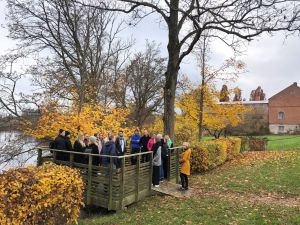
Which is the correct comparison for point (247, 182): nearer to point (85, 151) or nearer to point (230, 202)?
point (230, 202)

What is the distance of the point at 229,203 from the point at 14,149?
11.3 metres

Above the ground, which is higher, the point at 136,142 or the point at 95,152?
the point at 136,142

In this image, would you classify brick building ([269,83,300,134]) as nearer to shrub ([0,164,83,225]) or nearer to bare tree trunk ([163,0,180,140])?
bare tree trunk ([163,0,180,140])

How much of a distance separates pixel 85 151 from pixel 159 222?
144 inches

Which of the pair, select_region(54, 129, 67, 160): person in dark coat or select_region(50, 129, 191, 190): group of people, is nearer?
select_region(50, 129, 191, 190): group of people

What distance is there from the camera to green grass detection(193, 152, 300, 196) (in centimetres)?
1408

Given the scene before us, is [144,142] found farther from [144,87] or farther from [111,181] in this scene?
[144,87]

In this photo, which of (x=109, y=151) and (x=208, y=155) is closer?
(x=109, y=151)

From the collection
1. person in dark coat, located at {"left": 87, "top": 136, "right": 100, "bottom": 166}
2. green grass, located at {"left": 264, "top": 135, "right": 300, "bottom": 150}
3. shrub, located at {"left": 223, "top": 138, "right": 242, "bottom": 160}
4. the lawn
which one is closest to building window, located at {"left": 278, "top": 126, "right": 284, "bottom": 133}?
green grass, located at {"left": 264, "top": 135, "right": 300, "bottom": 150}

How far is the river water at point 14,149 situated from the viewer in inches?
707

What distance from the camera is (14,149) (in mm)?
18531

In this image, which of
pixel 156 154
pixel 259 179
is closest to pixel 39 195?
pixel 156 154

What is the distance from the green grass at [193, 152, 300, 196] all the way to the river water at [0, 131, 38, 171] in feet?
28.4

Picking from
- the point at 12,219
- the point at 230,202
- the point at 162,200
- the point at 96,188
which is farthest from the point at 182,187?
the point at 12,219
